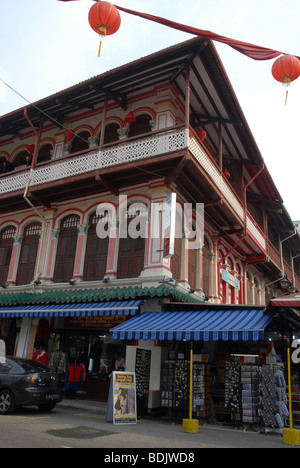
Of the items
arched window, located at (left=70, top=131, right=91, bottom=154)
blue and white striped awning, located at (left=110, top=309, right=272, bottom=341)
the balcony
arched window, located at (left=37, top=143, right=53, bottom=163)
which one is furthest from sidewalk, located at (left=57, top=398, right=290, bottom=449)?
arched window, located at (left=37, top=143, right=53, bottom=163)

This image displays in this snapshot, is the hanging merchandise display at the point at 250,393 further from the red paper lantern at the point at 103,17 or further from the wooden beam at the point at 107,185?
the red paper lantern at the point at 103,17

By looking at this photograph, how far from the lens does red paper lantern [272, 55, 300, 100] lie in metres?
9.07

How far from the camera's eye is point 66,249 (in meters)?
16.1

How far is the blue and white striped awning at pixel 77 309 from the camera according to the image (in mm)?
A: 12242

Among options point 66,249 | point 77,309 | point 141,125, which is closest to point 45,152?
point 66,249

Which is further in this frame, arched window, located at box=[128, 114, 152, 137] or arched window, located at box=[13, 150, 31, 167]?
arched window, located at box=[13, 150, 31, 167]

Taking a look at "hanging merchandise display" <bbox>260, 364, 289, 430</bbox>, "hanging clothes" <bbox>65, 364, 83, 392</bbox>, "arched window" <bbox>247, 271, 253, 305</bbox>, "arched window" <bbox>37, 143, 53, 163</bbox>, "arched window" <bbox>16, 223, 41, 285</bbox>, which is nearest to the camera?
"hanging merchandise display" <bbox>260, 364, 289, 430</bbox>

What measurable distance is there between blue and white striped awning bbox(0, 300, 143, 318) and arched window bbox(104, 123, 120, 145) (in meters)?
6.88

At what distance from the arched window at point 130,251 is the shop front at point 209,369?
2.06 m

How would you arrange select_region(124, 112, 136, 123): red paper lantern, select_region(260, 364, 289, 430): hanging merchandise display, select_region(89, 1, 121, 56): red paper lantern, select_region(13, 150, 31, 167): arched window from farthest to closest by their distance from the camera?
select_region(13, 150, 31, 167): arched window, select_region(124, 112, 136, 123): red paper lantern, select_region(260, 364, 289, 430): hanging merchandise display, select_region(89, 1, 121, 56): red paper lantern

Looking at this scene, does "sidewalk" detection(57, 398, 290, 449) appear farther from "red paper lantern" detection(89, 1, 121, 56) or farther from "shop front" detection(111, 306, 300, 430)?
"red paper lantern" detection(89, 1, 121, 56)

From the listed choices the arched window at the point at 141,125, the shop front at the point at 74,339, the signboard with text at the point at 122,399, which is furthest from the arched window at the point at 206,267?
the signboard with text at the point at 122,399

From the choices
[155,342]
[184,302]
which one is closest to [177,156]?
[184,302]
